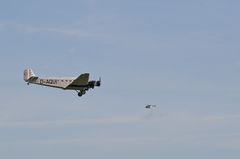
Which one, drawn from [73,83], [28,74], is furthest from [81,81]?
[28,74]

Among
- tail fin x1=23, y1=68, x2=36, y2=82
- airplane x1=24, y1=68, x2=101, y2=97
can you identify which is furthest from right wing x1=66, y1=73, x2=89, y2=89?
tail fin x1=23, y1=68, x2=36, y2=82

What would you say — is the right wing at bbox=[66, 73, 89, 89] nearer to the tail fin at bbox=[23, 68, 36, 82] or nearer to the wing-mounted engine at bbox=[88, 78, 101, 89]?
the wing-mounted engine at bbox=[88, 78, 101, 89]

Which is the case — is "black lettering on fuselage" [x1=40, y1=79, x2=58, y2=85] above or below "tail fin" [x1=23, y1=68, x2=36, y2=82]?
below

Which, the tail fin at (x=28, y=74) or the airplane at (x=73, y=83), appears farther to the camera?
the tail fin at (x=28, y=74)

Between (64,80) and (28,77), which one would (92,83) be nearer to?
(64,80)

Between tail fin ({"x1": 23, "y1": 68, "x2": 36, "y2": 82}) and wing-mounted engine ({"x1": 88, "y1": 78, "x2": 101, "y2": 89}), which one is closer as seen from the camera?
wing-mounted engine ({"x1": 88, "y1": 78, "x2": 101, "y2": 89})

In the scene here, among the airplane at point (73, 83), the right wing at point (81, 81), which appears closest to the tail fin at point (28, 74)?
the airplane at point (73, 83)

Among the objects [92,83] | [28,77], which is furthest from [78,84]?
[28,77]

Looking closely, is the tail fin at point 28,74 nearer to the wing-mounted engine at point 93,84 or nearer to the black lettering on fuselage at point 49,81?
the black lettering on fuselage at point 49,81

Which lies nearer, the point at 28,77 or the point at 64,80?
the point at 64,80

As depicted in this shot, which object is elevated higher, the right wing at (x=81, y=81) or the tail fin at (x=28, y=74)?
the tail fin at (x=28, y=74)

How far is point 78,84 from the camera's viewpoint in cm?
9944

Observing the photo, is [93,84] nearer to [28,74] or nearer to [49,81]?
[49,81]

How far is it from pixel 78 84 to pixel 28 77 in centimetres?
1482
